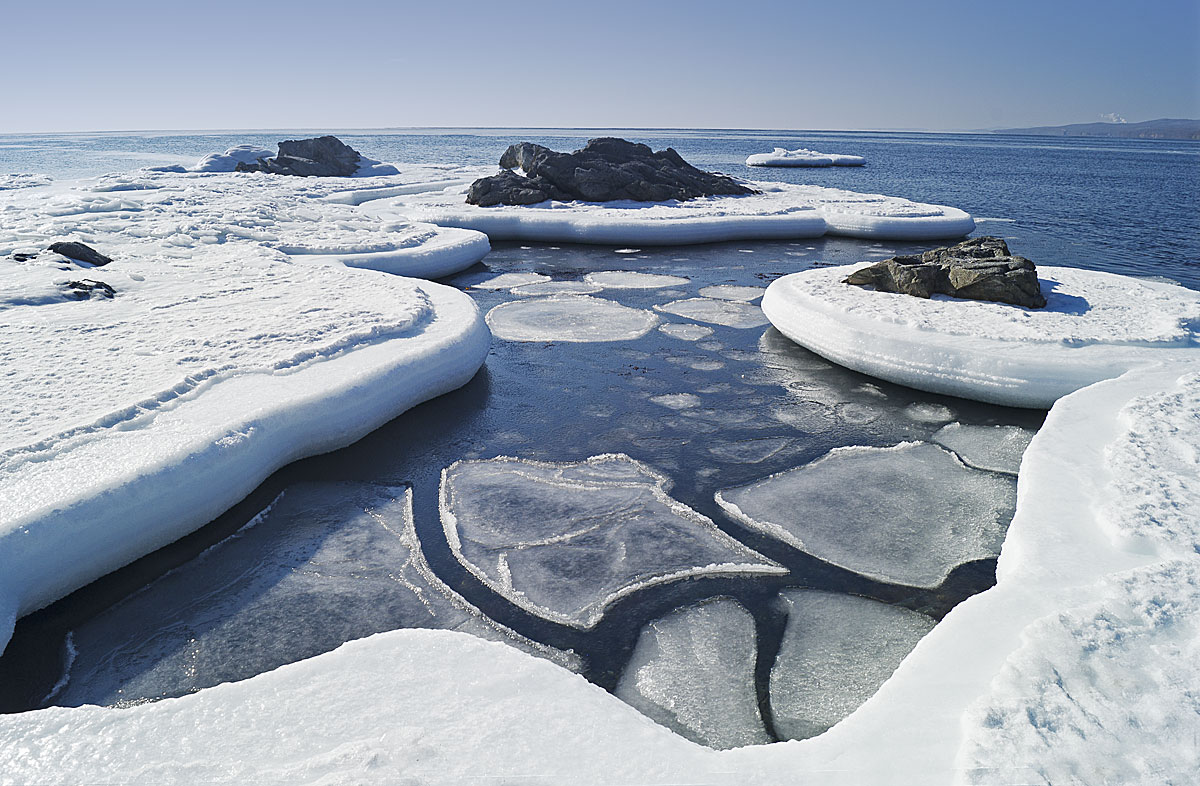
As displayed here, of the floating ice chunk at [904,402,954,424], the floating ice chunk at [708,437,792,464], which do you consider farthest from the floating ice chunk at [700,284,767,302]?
the floating ice chunk at [708,437,792,464]

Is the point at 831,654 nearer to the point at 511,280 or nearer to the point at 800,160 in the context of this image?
the point at 511,280

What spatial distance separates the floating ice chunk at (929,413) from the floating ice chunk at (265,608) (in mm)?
3578

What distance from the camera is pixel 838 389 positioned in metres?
5.61

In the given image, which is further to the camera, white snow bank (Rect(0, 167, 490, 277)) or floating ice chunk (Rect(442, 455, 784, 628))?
white snow bank (Rect(0, 167, 490, 277))

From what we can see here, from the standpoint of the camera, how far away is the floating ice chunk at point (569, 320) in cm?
699

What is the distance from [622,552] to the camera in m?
3.34

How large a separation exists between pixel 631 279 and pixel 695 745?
8.06m

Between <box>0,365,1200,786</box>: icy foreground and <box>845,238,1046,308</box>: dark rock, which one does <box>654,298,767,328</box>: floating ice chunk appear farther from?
<box>0,365,1200,786</box>: icy foreground

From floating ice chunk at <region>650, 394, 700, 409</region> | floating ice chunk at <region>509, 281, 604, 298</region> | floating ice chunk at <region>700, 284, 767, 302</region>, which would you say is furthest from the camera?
floating ice chunk at <region>509, 281, 604, 298</region>

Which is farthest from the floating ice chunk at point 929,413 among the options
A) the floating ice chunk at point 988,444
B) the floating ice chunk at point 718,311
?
the floating ice chunk at point 718,311

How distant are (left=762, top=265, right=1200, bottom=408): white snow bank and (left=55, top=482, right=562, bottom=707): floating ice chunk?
3.96 meters

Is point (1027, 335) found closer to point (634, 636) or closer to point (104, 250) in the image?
point (634, 636)

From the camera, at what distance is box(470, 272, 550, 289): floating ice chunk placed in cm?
931

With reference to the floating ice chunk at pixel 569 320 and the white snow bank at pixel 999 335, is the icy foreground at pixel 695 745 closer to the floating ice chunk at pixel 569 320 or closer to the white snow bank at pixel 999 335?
the white snow bank at pixel 999 335
